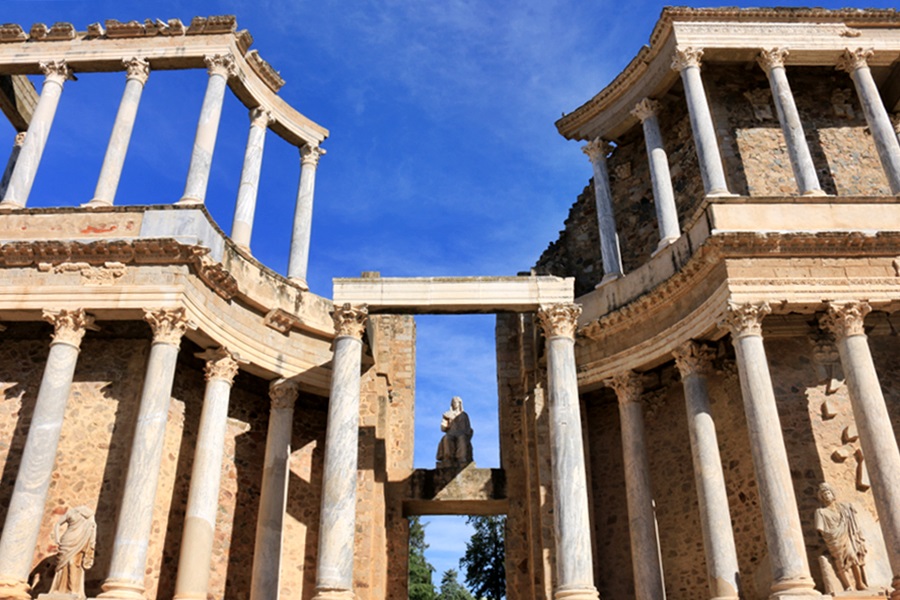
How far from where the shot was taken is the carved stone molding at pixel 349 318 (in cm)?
1552

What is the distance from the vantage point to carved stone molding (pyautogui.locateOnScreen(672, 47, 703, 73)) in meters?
18.5

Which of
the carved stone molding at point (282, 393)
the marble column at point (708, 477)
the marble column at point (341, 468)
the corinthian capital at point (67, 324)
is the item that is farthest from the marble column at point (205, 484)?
the marble column at point (708, 477)

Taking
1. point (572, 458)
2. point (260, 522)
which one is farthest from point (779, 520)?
point (260, 522)

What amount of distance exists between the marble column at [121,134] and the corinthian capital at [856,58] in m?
17.9

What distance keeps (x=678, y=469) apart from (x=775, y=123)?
9656mm

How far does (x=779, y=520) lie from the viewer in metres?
12.3

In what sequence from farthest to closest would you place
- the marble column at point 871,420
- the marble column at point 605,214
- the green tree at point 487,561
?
1. the green tree at point 487,561
2. the marble column at point 605,214
3. the marble column at point 871,420

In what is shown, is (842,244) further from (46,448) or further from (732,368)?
(46,448)

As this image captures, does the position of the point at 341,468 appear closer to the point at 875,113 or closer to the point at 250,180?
the point at 250,180

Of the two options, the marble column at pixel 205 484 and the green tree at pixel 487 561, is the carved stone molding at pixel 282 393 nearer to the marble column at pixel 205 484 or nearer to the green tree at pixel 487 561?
the marble column at pixel 205 484

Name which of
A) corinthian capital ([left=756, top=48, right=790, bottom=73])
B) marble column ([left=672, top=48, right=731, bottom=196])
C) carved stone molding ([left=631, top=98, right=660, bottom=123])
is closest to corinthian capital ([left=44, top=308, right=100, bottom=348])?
marble column ([left=672, top=48, right=731, bottom=196])

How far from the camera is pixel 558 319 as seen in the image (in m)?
15.5

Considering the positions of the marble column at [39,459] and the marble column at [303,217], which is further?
the marble column at [303,217]

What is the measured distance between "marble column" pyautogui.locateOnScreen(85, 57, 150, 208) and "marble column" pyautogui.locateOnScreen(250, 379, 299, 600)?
586 centimetres
